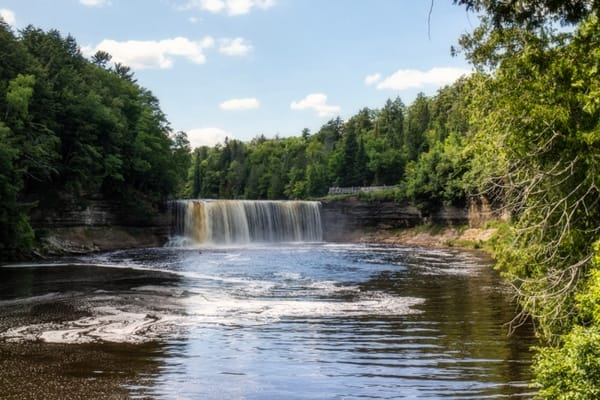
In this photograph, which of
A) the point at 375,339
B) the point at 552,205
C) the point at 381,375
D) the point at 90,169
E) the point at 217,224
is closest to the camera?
the point at 381,375

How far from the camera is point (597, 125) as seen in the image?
10.3m

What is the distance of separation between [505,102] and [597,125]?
208 cm

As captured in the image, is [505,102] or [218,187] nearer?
[505,102]

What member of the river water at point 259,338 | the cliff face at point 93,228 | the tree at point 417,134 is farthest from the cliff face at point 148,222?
the tree at point 417,134

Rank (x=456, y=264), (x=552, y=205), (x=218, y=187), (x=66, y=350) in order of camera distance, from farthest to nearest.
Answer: (x=218, y=187) < (x=456, y=264) < (x=66, y=350) < (x=552, y=205)

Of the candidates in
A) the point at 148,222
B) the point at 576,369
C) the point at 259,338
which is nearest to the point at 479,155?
the point at 259,338

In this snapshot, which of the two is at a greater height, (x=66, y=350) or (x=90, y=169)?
(x=90, y=169)

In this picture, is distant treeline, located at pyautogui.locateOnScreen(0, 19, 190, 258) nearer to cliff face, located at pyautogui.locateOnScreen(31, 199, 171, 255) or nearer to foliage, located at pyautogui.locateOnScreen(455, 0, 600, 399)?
cliff face, located at pyautogui.locateOnScreen(31, 199, 171, 255)

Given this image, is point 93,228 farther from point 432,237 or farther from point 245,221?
point 432,237

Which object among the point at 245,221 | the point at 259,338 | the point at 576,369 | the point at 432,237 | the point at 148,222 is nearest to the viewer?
Answer: the point at 576,369

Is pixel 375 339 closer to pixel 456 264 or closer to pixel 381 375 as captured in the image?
pixel 381 375

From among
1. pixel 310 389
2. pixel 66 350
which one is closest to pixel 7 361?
→ pixel 66 350

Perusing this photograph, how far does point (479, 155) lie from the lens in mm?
15219

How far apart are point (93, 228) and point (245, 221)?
17.4m
